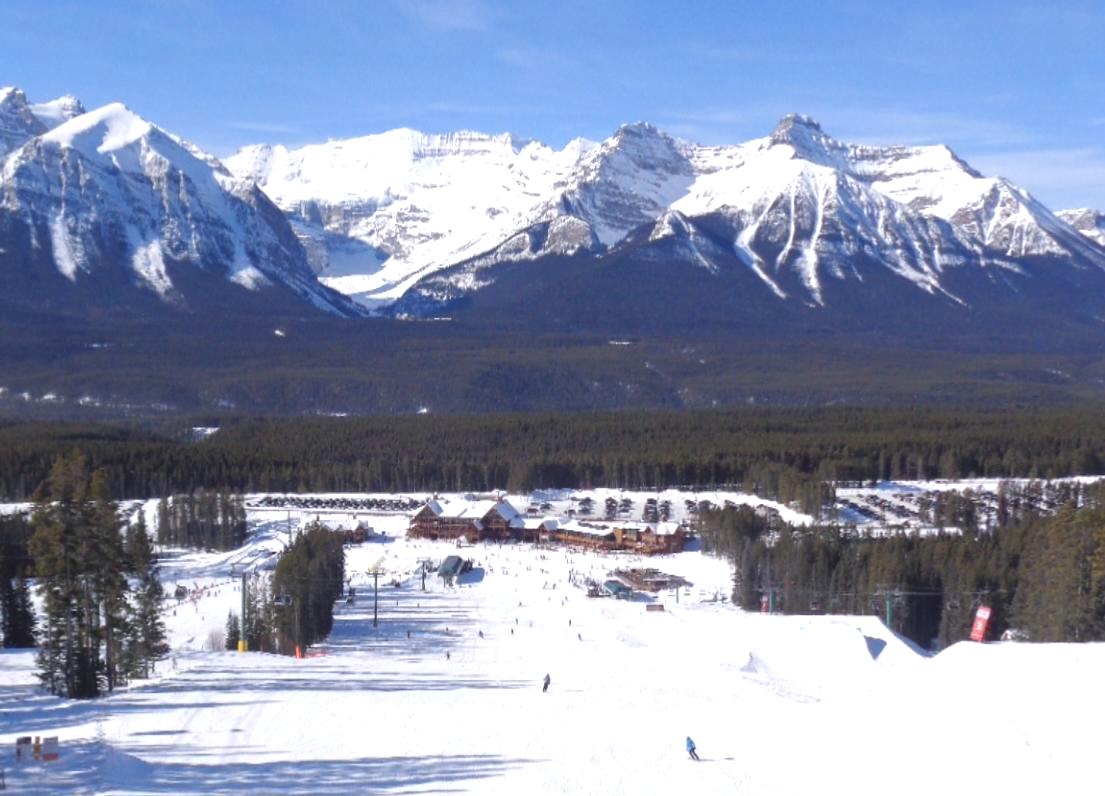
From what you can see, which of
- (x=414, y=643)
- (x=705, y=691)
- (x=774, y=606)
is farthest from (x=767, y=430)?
(x=705, y=691)

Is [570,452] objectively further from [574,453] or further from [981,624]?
[981,624]

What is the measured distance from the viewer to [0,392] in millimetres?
161625

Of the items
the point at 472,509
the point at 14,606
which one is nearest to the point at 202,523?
the point at 472,509

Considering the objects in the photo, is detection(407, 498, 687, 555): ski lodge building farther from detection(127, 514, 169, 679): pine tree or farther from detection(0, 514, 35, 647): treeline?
detection(127, 514, 169, 679): pine tree

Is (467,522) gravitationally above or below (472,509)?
below

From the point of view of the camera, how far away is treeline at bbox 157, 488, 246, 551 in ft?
253

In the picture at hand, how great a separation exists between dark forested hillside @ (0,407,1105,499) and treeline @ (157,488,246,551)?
11689 millimetres

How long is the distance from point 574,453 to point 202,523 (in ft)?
116

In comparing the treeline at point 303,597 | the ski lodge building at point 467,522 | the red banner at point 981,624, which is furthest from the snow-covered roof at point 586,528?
the red banner at point 981,624

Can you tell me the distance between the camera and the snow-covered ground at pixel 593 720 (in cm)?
2716

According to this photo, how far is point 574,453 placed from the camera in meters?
109

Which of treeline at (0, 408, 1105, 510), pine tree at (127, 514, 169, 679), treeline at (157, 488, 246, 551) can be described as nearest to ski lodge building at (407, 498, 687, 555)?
treeline at (157, 488, 246, 551)

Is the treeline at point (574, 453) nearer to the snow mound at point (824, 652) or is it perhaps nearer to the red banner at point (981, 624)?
the snow mound at point (824, 652)

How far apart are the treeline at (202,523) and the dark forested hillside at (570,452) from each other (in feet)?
38.4
